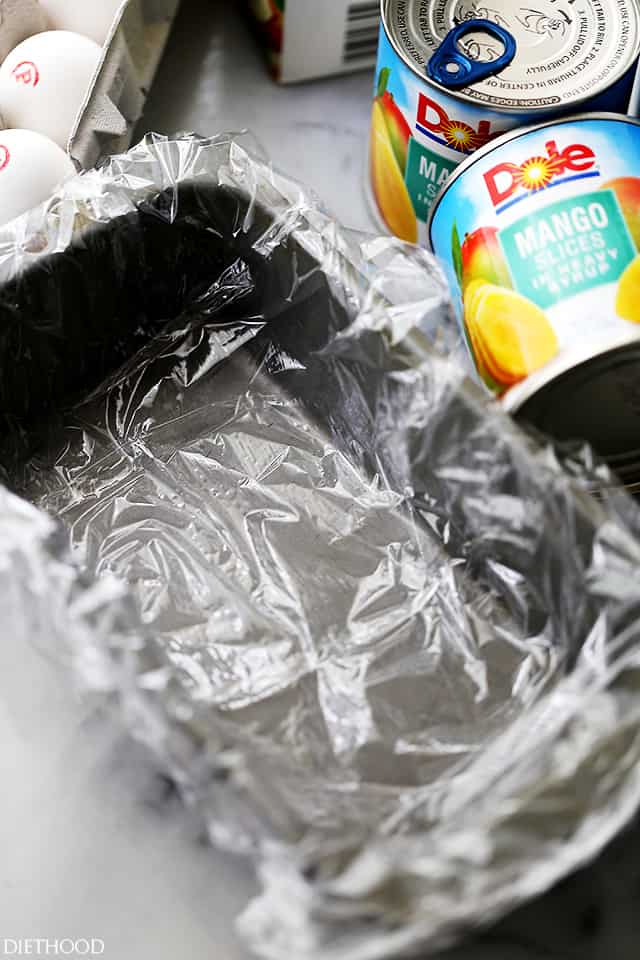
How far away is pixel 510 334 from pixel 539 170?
94 millimetres

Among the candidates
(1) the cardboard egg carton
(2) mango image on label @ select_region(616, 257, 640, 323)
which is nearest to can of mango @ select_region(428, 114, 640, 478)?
(2) mango image on label @ select_region(616, 257, 640, 323)

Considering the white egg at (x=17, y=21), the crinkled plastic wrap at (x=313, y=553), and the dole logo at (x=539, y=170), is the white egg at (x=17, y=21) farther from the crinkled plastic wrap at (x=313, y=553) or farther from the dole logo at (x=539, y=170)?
the dole logo at (x=539, y=170)

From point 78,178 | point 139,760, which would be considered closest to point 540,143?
point 78,178

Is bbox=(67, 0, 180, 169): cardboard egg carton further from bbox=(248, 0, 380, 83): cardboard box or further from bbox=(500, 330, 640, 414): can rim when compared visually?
bbox=(500, 330, 640, 414): can rim

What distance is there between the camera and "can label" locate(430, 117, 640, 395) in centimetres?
54

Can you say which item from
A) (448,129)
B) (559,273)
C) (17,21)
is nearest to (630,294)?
(559,273)

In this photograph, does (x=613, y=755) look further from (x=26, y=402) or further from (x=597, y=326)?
(x=26, y=402)

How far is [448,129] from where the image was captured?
2.00ft

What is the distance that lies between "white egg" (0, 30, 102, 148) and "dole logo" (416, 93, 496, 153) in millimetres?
226

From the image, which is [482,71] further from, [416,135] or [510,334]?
[510,334]

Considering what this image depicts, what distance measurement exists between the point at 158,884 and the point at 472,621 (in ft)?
0.71

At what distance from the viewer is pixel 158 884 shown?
544 millimetres

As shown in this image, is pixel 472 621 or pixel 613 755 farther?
pixel 472 621

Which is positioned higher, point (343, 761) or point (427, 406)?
point (427, 406)
